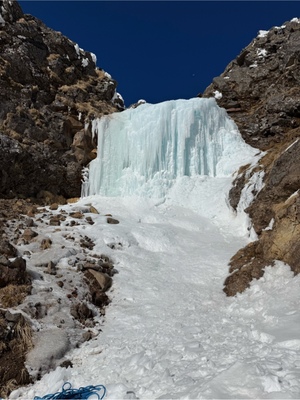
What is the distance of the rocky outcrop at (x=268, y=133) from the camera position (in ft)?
31.9

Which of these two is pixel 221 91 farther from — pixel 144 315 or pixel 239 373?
pixel 239 373

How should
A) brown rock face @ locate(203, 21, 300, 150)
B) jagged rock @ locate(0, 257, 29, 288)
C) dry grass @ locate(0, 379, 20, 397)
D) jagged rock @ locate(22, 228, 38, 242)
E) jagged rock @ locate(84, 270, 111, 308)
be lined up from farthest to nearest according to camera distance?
brown rock face @ locate(203, 21, 300, 150) → jagged rock @ locate(22, 228, 38, 242) → jagged rock @ locate(84, 270, 111, 308) → jagged rock @ locate(0, 257, 29, 288) → dry grass @ locate(0, 379, 20, 397)

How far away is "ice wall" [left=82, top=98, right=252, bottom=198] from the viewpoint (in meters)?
19.6

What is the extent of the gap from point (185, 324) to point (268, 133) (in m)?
18.0

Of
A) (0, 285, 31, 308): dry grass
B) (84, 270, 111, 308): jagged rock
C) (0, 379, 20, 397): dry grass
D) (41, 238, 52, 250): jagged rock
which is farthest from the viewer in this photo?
(41, 238, 52, 250): jagged rock

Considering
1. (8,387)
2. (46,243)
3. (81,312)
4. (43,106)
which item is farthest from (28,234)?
(43,106)

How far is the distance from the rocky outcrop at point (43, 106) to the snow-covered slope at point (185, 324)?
649 cm

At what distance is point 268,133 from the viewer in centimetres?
2248

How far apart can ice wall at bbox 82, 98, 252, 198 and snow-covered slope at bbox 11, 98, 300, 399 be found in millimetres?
4458

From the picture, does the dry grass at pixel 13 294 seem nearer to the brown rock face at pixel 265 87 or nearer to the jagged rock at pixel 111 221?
the jagged rock at pixel 111 221

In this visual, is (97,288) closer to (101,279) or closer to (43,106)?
(101,279)

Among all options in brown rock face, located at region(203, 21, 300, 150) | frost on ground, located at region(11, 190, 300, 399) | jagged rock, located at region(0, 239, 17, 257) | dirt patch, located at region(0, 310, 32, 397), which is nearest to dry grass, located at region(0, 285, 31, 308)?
dirt patch, located at region(0, 310, 32, 397)

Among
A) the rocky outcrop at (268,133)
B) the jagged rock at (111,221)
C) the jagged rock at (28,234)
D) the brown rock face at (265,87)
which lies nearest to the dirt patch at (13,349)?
the jagged rock at (28,234)

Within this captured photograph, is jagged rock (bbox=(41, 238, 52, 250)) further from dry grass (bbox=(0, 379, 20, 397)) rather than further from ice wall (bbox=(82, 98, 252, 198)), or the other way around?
ice wall (bbox=(82, 98, 252, 198))
